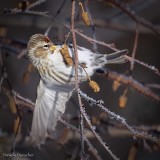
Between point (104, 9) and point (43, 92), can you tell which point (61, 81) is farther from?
point (104, 9)

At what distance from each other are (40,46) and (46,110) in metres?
0.48

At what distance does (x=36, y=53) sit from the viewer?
2.38 meters

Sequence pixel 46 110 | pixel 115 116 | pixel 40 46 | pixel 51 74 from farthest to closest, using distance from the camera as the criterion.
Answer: pixel 46 110
pixel 51 74
pixel 40 46
pixel 115 116

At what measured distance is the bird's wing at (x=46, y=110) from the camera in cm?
253

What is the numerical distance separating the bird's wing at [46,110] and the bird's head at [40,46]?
0.24m

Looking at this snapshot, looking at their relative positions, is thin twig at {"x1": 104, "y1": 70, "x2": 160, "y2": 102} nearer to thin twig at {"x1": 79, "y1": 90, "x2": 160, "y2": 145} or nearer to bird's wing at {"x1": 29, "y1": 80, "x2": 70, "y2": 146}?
bird's wing at {"x1": 29, "y1": 80, "x2": 70, "y2": 146}

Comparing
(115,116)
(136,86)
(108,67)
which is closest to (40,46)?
(136,86)

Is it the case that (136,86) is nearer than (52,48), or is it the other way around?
(52,48)

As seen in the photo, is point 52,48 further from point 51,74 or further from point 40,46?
point 51,74

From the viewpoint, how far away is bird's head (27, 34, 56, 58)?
224 cm

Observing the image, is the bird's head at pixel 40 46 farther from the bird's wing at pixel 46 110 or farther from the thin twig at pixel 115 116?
the thin twig at pixel 115 116

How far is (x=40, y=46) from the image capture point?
2.28 metres

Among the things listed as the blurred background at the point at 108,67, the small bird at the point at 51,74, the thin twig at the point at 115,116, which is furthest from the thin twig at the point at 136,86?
the thin twig at the point at 115,116

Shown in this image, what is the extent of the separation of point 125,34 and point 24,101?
212 centimetres
